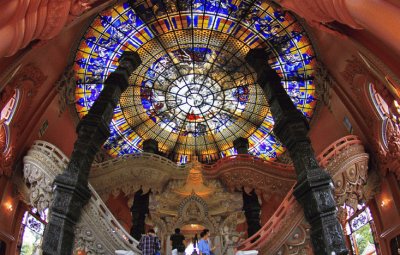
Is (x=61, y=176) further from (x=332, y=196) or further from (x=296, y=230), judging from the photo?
(x=332, y=196)

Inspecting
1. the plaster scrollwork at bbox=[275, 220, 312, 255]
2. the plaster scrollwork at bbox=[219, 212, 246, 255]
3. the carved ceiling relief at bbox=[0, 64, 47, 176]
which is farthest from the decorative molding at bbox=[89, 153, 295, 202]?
the plaster scrollwork at bbox=[219, 212, 246, 255]

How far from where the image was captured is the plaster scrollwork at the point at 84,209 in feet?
33.7

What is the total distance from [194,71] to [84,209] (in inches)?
411

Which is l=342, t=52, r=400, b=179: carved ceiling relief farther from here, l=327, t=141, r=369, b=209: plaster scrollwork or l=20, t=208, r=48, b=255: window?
l=20, t=208, r=48, b=255: window

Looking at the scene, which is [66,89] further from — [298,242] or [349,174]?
[349,174]

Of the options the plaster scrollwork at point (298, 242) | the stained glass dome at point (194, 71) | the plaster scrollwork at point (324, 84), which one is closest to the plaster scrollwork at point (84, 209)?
the plaster scrollwork at point (298, 242)

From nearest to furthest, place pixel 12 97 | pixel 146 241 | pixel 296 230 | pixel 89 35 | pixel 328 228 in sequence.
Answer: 1. pixel 146 241
2. pixel 328 228
3. pixel 296 230
4. pixel 12 97
5. pixel 89 35

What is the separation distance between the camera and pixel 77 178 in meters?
10.9

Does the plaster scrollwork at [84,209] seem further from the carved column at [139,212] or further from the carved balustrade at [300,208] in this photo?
the carved column at [139,212]

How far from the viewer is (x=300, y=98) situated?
58.1 feet

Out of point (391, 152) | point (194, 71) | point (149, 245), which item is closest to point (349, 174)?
point (391, 152)

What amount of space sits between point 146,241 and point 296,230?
5337 mm

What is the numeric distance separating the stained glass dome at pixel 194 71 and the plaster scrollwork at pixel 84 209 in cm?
585

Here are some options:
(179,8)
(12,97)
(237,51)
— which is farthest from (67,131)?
(237,51)
